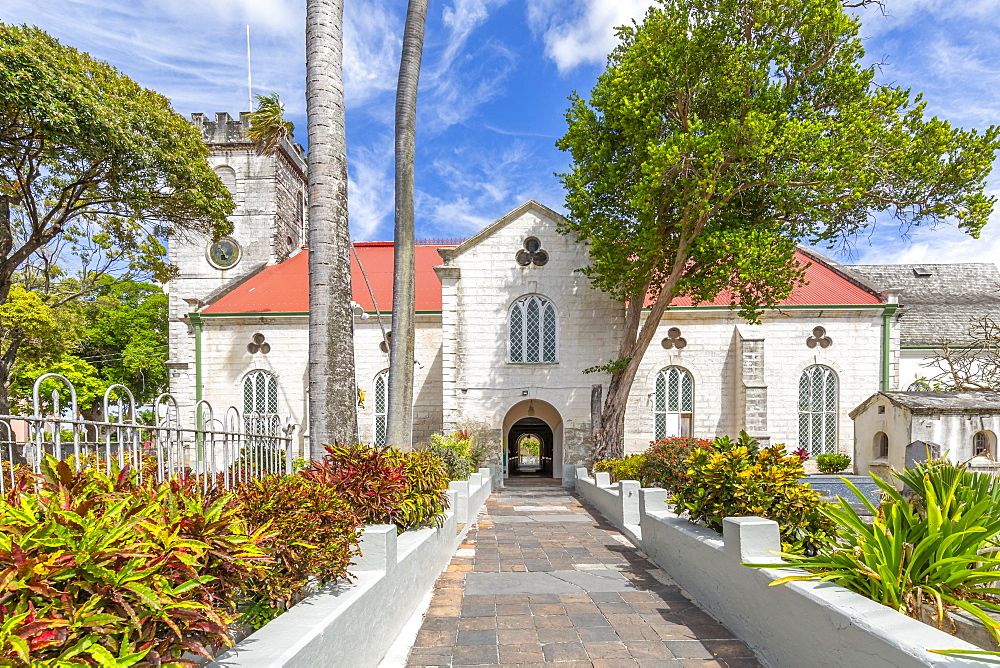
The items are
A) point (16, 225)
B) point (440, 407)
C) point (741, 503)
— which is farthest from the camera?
point (440, 407)

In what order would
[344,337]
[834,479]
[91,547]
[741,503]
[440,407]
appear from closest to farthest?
1. [91,547]
2. [741,503]
3. [344,337]
4. [834,479]
5. [440,407]

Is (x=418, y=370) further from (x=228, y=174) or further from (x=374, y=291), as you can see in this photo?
(x=228, y=174)

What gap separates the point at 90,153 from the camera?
1245 cm

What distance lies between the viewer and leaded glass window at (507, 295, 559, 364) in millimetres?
20062

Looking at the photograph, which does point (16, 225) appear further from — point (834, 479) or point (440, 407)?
point (834, 479)

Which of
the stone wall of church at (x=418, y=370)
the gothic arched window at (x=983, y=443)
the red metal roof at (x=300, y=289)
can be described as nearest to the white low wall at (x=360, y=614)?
the stone wall of church at (x=418, y=370)

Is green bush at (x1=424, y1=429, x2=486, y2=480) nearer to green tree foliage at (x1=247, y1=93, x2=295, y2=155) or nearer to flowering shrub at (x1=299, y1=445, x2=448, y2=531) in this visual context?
flowering shrub at (x1=299, y1=445, x2=448, y2=531)

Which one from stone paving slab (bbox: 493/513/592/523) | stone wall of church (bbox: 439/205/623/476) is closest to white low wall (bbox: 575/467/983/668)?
stone paving slab (bbox: 493/513/592/523)

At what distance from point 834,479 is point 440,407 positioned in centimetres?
1411

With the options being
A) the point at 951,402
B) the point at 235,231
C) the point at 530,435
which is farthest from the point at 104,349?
the point at 951,402

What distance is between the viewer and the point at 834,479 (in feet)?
56.4

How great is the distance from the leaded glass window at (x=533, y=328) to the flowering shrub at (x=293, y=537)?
15427 mm

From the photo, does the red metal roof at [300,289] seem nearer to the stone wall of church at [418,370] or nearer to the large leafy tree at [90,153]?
the stone wall of church at [418,370]

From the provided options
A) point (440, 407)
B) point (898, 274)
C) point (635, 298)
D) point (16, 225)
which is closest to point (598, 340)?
point (635, 298)
